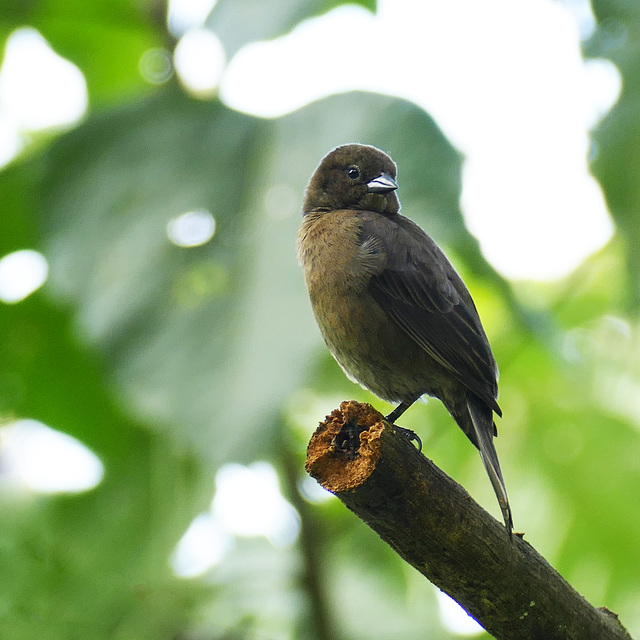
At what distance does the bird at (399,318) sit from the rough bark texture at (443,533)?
Answer: 100 centimetres

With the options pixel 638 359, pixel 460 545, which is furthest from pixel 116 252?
pixel 638 359

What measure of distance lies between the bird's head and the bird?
1.25 feet

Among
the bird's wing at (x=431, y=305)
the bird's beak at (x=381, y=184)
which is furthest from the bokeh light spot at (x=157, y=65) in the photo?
the bird's wing at (x=431, y=305)

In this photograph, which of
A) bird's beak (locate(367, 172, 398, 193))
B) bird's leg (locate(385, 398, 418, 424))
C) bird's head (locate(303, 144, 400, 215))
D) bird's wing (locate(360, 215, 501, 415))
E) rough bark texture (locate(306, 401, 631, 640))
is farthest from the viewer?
bird's head (locate(303, 144, 400, 215))

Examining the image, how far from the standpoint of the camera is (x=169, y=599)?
13.6ft

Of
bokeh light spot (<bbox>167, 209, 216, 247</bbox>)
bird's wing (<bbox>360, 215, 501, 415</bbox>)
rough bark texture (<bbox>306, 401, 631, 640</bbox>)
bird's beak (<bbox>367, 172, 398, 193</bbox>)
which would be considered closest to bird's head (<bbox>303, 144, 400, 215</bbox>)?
bird's beak (<bbox>367, 172, 398, 193</bbox>)

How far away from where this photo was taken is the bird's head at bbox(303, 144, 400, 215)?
4410 mm

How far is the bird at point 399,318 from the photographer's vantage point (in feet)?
11.9

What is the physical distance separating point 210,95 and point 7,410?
1.77 meters

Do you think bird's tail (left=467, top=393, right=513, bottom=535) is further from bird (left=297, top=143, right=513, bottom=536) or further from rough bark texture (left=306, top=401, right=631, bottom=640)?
rough bark texture (left=306, top=401, right=631, bottom=640)

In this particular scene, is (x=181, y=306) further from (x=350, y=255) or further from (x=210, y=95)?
(x=210, y=95)

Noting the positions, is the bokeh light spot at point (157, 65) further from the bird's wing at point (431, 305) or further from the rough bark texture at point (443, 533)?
the rough bark texture at point (443, 533)

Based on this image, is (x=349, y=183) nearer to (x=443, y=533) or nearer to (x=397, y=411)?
(x=397, y=411)

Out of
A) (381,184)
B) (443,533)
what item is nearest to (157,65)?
(381,184)
